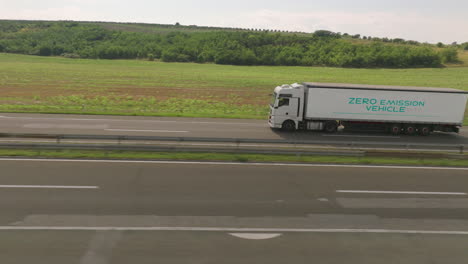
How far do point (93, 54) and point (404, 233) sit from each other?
106m

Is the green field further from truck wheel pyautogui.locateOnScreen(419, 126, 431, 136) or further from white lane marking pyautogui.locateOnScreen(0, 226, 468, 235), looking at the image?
white lane marking pyautogui.locateOnScreen(0, 226, 468, 235)

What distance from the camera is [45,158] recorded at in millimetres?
16453

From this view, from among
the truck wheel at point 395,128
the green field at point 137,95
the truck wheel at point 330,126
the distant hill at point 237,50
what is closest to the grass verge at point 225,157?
the truck wheel at point 330,126

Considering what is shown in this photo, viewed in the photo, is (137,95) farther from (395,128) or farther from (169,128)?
(395,128)

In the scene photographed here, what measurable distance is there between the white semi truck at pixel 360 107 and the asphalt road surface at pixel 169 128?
77cm

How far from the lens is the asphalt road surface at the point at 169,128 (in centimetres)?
2312

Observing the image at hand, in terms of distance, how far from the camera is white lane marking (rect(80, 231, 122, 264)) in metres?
8.61

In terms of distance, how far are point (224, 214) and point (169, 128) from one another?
1416 cm

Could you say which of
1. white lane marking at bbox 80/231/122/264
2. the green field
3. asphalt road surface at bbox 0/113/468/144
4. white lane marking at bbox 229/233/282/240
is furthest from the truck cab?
white lane marking at bbox 80/231/122/264

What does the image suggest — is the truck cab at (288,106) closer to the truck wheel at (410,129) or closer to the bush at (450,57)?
the truck wheel at (410,129)

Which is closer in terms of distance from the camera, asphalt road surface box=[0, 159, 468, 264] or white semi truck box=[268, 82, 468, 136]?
asphalt road surface box=[0, 159, 468, 264]

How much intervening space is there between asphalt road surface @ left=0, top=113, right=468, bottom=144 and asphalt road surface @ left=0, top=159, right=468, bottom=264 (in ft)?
23.7

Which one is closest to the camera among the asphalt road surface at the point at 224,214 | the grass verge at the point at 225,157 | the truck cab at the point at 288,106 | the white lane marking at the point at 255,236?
the asphalt road surface at the point at 224,214

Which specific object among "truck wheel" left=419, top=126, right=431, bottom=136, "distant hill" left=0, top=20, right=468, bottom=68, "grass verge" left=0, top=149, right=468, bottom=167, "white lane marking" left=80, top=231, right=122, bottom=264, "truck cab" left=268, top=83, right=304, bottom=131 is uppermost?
"distant hill" left=0, top=20, right=468, bottom=68
